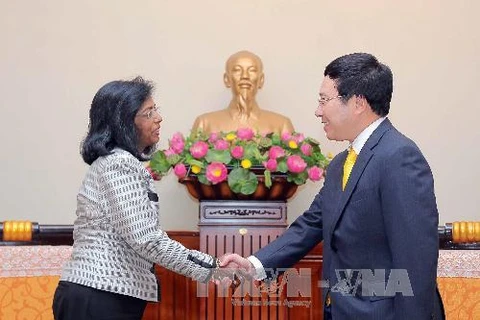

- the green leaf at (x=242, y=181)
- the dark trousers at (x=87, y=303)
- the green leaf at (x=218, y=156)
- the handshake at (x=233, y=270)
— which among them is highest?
the green leaf at (x=218, y=156)

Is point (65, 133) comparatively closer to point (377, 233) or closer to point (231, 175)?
point (231, 175)

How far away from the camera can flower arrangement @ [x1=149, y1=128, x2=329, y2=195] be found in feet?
10.8

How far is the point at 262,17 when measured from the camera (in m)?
5.54

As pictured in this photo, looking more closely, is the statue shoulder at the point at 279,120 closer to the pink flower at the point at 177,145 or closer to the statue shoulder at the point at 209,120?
the statue shoulder at the point at 209,120

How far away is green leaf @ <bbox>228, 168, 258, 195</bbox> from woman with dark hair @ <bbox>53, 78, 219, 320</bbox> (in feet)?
2.70

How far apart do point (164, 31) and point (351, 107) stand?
335 centimetres

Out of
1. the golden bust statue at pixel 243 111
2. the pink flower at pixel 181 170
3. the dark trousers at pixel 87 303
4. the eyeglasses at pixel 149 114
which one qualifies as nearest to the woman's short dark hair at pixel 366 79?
the eyeglasses at pixel 149 114

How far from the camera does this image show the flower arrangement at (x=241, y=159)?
3285 mm

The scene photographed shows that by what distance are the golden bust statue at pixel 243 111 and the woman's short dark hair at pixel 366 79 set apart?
2.38 metres

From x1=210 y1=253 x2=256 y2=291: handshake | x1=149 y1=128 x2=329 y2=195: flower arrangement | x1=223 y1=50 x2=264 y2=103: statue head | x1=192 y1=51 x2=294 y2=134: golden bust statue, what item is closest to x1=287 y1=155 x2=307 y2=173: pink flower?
x1=149 y1=128 x2=329 y2=195: flower arrangement

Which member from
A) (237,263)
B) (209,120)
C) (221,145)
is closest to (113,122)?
(237,263)

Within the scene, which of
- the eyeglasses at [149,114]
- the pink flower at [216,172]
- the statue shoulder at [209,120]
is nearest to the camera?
the eyeglasses at [149,114]

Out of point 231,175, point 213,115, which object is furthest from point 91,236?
point 213,115

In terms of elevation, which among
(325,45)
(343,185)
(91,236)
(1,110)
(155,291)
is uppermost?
(325,45)
